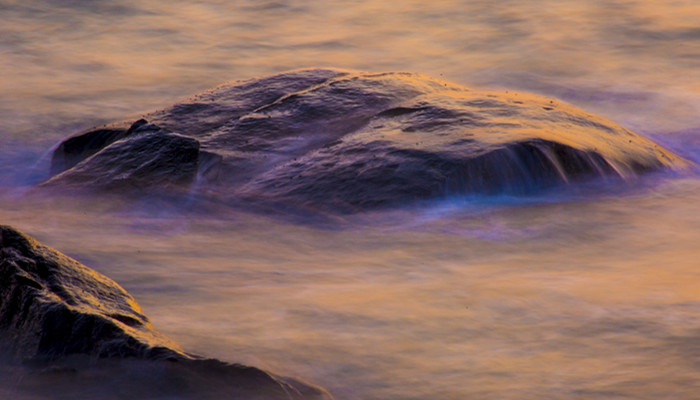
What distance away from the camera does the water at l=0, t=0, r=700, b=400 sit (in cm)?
385

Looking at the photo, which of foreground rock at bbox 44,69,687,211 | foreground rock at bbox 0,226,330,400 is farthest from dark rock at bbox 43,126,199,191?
foreground rock at bbox 0,226,330,400

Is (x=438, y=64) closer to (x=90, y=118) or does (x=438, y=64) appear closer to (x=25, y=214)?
(x=90, y=118)

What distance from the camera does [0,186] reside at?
6793 millimetres

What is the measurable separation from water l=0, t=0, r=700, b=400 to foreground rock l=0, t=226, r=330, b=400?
0.35m

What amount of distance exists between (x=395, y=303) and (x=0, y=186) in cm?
373

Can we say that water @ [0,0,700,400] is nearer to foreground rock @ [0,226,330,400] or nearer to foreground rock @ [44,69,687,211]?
foreground rock @ [44,69,687,211]

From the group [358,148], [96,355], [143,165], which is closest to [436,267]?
[358,148]

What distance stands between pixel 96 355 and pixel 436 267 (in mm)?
2111

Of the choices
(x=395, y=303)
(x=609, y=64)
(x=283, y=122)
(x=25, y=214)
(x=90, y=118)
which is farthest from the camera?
(x=609, y=64)

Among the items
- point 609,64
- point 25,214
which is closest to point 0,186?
point 25,214

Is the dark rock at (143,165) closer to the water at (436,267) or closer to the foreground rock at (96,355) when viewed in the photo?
the water at (436,267)

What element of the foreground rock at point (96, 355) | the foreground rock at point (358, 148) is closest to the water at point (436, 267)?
the foreground rock at point (358, 148)

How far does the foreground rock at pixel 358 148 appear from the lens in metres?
5.68

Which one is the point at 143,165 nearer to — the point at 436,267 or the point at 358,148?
the point at 358,148
